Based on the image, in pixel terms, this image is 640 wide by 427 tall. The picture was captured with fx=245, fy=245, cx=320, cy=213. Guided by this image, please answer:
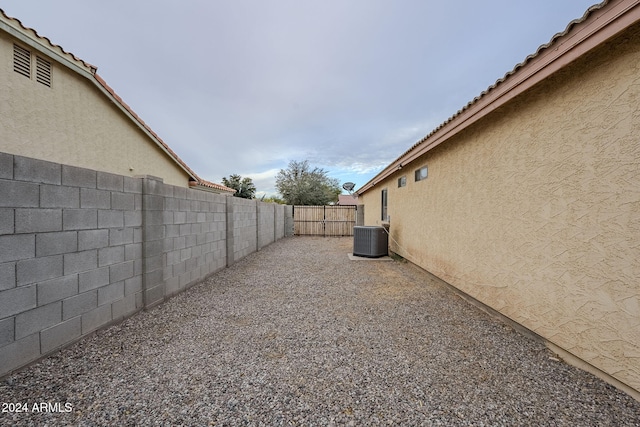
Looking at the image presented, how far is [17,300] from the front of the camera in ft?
6.85

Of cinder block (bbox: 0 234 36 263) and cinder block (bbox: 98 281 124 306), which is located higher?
cinder block (bbox: 0 234 36 263)

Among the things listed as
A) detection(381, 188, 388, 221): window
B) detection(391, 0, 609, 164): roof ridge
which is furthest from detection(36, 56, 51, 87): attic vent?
detection(381, 188, 388, 221): window

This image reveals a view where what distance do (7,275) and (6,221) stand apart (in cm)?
45

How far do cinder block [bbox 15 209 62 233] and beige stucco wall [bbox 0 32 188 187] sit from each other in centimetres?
382

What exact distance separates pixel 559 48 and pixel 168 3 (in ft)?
28.9

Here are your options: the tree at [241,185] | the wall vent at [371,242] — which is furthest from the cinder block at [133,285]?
the tree at [241,185]

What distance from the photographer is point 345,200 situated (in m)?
29.6

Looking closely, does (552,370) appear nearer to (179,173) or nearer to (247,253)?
(247,253)

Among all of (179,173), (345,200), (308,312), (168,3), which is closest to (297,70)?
(168,3)

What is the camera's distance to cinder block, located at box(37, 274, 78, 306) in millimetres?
2281

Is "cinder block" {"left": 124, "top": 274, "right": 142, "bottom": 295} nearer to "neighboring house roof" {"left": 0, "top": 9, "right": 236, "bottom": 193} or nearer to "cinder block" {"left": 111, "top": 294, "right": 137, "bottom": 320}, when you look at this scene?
"cinder block" {"left": 111, "top": 294, "right": 137, "bottom": 320}

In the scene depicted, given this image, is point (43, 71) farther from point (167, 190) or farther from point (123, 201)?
point (123, 201)

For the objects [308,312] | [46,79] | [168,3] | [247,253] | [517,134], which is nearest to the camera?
[517,134]

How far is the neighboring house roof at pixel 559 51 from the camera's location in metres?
1.90
